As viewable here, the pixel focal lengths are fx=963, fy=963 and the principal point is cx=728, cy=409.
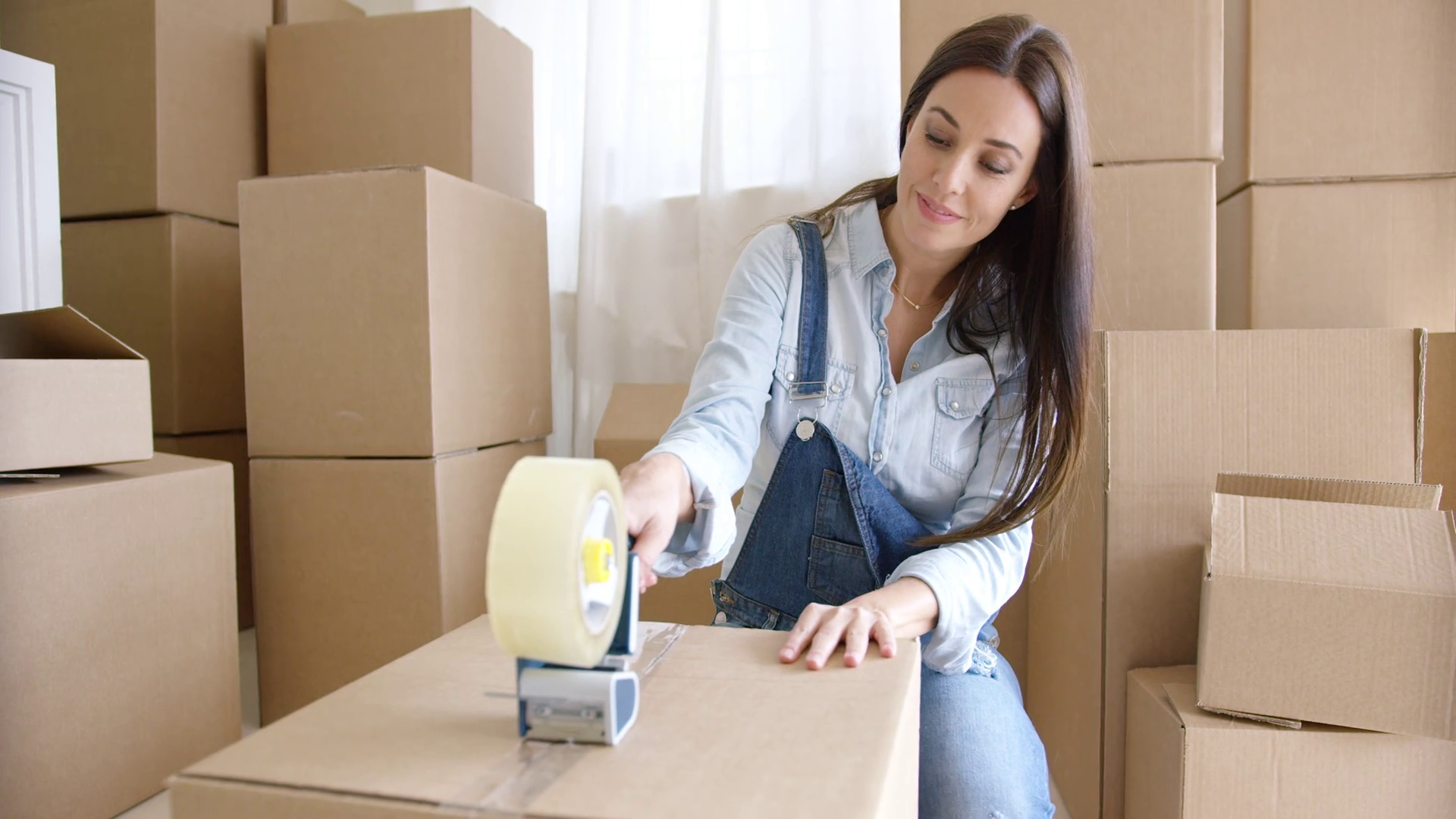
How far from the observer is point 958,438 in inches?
36.1

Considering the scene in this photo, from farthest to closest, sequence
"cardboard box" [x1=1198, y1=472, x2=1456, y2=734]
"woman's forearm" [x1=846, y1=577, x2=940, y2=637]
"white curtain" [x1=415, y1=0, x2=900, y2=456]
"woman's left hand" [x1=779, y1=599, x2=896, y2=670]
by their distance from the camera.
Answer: "white curtain" [x1=415, y1=0, x2=900, y2=456]
"cardboard box" [x1=1198, y1=472, x2=1456, y2=734]
"woman's forearm" [x1=846, y1=577, x2=940, y2=637]
"woman's left hand" [x1=779, y1=599, x2=896, y2=670]

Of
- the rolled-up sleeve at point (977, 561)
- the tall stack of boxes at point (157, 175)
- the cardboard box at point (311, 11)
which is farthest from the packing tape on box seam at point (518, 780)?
the cardboard box at point (311, 11)

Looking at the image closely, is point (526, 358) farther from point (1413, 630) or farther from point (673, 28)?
Answer: point (1413, 630)

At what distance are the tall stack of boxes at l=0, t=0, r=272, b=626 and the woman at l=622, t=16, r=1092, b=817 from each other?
3.55ft

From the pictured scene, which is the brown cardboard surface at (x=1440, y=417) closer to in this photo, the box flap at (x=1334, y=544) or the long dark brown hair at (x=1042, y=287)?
the box flap at (x=1334, y=544)

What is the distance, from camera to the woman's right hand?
0.65 m

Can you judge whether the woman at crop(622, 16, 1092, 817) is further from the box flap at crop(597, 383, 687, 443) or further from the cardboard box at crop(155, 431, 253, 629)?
the cardboard box at crop(155, 431, 253, 629)

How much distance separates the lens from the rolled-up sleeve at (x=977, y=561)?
755mm

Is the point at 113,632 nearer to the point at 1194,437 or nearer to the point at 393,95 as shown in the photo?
the point at 393,95

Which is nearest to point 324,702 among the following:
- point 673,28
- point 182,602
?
point 182,602

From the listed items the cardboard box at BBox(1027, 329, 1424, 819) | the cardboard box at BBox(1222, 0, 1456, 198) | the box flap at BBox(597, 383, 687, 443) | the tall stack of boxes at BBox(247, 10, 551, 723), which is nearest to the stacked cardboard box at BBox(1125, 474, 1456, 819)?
the cardboard box at BBox(1027, 329, 1424, 819)

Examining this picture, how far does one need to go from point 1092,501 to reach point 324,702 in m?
0.88

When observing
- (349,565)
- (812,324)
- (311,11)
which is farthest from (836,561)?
(311,11)

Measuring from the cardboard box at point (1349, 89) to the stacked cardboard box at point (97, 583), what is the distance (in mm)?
1393
